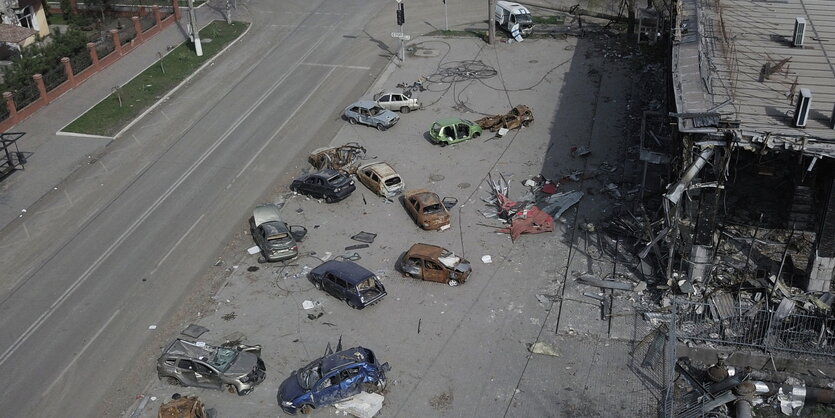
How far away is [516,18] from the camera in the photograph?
4919cm

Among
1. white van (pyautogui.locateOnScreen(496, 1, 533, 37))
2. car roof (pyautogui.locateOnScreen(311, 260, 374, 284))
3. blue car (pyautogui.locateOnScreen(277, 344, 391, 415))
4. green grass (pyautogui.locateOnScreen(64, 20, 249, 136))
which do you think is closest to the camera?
blue car (pyautogui.locateOnScreen(277, 344, 391, 415))

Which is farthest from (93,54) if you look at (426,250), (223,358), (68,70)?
(223,358)

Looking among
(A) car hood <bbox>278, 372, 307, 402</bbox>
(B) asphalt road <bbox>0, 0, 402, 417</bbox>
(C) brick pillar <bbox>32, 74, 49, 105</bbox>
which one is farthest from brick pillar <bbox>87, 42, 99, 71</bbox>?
(A) car hood <bbox>278, 372, 307, 402</bbox>

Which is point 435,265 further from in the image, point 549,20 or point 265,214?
point 549,20

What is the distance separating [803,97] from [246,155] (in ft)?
78.5

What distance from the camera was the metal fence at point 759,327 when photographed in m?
24.4

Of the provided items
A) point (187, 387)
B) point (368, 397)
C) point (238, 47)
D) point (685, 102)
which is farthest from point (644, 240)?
point (238, 47)

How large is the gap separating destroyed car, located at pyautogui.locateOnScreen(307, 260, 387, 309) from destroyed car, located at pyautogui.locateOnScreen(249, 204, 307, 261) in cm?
205

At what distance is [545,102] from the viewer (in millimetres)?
41344

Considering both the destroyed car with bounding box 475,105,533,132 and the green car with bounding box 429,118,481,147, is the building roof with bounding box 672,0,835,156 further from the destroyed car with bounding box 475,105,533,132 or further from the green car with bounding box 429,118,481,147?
the green car with bounding box 429,118,481,147

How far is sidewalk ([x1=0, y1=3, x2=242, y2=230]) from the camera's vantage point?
36125 mm

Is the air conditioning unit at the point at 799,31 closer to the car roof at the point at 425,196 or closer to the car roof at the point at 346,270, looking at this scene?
the car roof at the point at 425,196

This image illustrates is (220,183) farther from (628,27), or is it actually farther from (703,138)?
(628,27)

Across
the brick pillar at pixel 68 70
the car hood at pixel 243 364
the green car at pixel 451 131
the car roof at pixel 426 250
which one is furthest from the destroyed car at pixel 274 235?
the brick pillar at pixel 68 70
